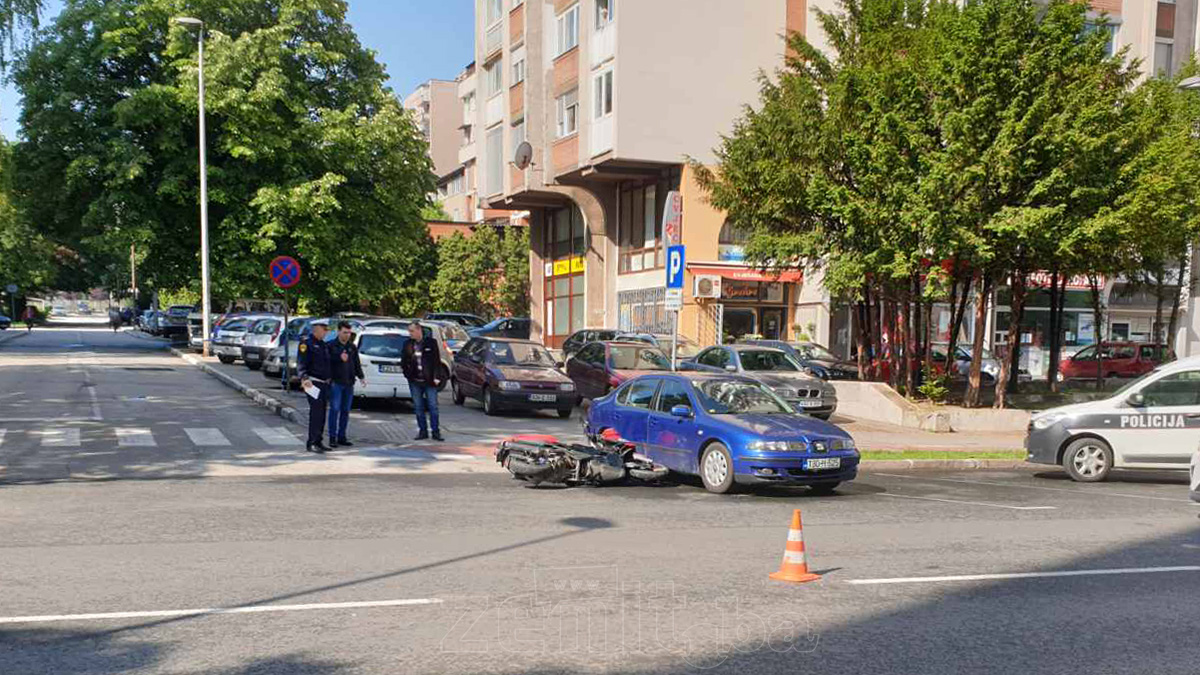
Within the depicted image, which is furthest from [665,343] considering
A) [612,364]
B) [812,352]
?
[612,364]

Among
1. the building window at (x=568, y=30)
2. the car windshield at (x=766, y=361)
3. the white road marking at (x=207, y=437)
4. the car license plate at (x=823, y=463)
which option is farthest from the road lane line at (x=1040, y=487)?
the building window at (x=568, y=30)

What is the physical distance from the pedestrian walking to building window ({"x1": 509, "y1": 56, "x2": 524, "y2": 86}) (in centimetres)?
2850

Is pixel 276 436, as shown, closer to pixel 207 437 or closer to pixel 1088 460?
pixel 207 437

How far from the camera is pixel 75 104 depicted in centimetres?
3556

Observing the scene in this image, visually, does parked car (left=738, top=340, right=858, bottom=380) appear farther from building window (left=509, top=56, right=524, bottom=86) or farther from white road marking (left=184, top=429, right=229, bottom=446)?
building window (left=509, top=56, right=524, bottom=86)

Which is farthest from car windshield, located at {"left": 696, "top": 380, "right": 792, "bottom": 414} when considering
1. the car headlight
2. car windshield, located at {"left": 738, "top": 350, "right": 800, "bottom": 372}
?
car windshield, located at {"left": 738, "top": 350, "right": 800, "bottom": 372}

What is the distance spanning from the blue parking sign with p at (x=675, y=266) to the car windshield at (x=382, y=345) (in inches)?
228

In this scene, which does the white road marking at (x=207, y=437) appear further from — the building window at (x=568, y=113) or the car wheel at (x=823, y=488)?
the building window at (x=568, y=113)

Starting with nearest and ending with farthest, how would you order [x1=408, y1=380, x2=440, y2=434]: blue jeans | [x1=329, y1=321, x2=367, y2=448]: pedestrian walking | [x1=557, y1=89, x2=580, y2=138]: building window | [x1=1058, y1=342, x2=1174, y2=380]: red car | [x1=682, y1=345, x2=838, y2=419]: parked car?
[x1=329, y1=321, x2=367, y2=448]: pedestrian walking → [x1=408, y1=380, x2=440, y2=434]: blue jeans → [x1=682, y1=345, x2=838, y2=419]: parked car → [x1=1058, y1=342, x2=1174, y2=380]: red car → [x1=557, y1=89, x2=580, y2=138]: building window

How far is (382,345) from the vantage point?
19031 mm

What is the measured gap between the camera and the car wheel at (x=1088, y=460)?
1342cm

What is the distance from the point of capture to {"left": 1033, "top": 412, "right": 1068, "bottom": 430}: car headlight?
44.6 ft

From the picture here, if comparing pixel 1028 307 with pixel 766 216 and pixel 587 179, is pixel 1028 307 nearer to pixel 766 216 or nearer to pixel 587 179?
pixel 587 179

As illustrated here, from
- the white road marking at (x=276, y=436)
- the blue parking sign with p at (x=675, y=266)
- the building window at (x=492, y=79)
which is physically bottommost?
the white road marking at (x=276, y=436)
